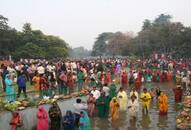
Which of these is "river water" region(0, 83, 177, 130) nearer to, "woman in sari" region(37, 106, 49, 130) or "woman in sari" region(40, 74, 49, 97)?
"woman in sari" region(40, 74, 49, 97)

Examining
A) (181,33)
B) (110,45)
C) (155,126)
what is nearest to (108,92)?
(155,126)

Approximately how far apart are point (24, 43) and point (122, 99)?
36.3 metres

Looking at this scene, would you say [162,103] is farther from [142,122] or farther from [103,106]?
[103,106]

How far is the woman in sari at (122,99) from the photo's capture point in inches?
923

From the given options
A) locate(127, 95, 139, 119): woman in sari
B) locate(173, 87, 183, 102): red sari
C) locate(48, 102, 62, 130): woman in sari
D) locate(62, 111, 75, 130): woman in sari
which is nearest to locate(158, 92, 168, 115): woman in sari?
locate(127, 95, 139, 119): woman in sari

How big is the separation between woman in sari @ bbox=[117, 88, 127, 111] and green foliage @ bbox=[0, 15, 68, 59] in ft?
104

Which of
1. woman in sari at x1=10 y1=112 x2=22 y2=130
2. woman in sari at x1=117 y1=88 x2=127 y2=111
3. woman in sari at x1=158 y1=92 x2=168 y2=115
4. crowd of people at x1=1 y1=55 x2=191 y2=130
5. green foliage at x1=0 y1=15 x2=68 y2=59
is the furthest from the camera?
green foliage at x1=0 y1=15 x2=68 y2=59

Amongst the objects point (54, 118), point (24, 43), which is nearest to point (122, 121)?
point (54, 118)

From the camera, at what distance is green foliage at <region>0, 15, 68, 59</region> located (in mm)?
53906

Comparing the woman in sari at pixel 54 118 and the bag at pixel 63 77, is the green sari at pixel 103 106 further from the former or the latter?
the woman in sari at pixel 54 118

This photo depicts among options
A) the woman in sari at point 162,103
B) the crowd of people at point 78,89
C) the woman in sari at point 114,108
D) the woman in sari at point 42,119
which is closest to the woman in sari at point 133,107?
the crowd of people at point 78,89

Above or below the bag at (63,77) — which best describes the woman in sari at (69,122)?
below

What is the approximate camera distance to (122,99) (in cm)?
2348

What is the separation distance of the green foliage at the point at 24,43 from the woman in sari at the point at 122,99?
104 feet
